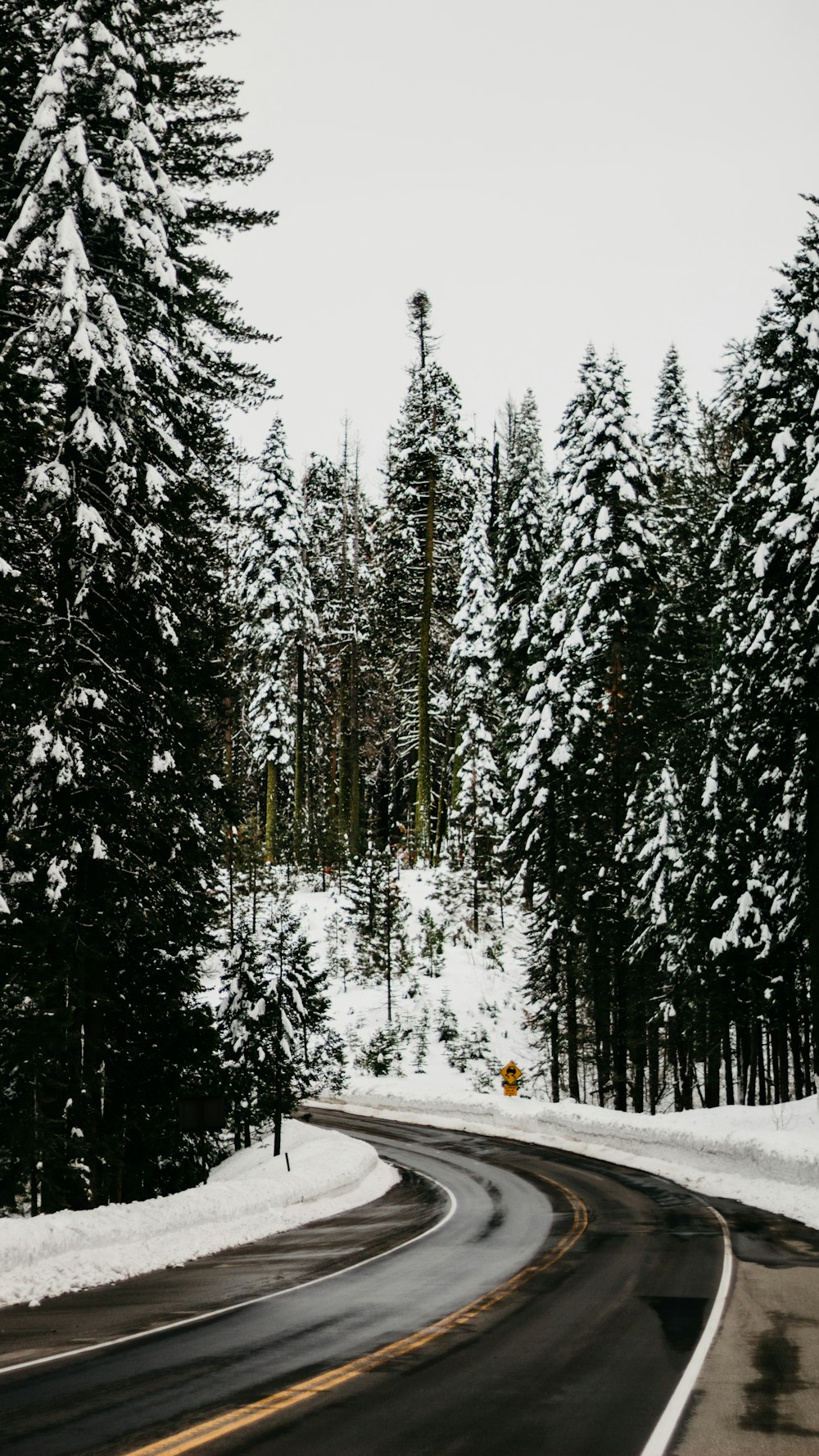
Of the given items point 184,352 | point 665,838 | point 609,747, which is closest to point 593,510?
point 609,747

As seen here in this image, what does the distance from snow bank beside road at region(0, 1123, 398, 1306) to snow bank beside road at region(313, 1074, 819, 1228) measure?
6851mm

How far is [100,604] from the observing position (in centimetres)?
1702

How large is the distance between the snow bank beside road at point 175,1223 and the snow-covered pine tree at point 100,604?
1.26m

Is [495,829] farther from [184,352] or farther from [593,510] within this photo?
[184,352]

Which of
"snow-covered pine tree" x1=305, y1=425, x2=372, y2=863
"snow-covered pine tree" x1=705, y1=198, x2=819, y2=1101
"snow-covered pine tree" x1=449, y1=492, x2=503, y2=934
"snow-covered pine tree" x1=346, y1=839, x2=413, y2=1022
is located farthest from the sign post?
"snow-covered pine tree" x1=305, y1=425, x2=372, y2=863

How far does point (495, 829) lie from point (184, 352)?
3417 centimetres

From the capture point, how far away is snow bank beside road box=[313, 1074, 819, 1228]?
20953 millimetres

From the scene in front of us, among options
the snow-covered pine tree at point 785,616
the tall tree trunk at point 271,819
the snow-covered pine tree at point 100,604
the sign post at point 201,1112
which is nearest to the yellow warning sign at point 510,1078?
the snow-covered pine tree at point 785,616

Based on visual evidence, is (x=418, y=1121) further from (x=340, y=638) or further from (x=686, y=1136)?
(x=340, y=638)

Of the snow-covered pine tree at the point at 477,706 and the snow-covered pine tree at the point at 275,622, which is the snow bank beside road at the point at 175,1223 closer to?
the snow-covered pine tree at the point at 477,706

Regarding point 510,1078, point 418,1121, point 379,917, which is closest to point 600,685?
point 510,1078

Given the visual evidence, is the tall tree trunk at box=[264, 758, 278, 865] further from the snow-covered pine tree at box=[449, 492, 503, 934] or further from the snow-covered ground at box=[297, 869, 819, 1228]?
the snow-covered pine tree at box=[449, 492, 503, 934]

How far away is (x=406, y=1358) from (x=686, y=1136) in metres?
18.6

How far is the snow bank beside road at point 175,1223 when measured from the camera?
40.6 feet
